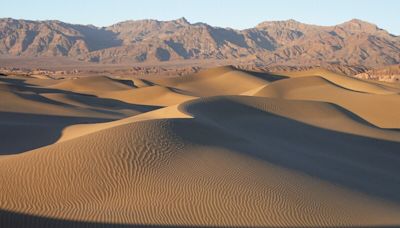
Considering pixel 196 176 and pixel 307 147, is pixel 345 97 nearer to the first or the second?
pixel 307 147

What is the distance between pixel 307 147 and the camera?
18.3 meters

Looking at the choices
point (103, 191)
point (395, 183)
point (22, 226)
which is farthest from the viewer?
point (395, 183)

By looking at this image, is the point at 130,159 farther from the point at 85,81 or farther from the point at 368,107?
the point at 85,81

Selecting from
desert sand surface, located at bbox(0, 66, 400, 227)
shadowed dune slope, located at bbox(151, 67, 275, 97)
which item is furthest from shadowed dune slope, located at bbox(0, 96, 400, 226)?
shadowed dune slope, located at bbox(151, 67, 275, 97)

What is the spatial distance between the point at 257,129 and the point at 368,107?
14948mm

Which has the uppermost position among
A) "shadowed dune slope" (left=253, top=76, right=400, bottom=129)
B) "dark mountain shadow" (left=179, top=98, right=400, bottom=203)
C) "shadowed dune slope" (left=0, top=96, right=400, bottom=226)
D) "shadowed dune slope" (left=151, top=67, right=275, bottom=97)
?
"shadowed dune slope" (left=0, top=96, right=400, bottom=226)

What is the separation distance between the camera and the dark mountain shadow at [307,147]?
1342 centimetres

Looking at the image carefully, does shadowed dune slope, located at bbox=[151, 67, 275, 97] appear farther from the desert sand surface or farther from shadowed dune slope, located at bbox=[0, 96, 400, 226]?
shadowed dune slope, located at bbox=[0, 96, 400, 226]

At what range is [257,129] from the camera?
20.8 metres

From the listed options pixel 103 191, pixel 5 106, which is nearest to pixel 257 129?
pixel 103 191

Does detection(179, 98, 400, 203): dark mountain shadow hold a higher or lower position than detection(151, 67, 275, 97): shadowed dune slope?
higher

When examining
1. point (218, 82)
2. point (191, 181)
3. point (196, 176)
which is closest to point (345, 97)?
point (218, 82)

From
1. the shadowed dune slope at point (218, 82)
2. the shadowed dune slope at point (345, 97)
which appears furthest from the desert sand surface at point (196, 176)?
the shadowed dune slope at point (218, 82)

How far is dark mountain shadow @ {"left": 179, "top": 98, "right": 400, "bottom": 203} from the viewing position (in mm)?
13422
